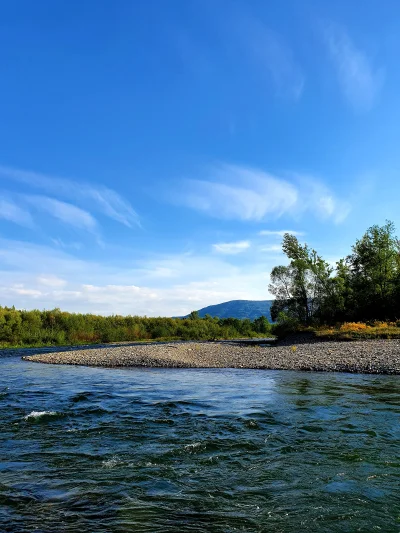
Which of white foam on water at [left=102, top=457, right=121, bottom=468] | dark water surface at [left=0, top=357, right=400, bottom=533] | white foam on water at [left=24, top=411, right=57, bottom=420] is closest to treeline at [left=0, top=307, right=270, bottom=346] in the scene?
dark water surface at [left=0, top=357, right=400, bottom=533]

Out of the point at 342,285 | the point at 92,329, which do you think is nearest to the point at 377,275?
the point at 342,285

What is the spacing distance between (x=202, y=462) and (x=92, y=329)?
64.8 m

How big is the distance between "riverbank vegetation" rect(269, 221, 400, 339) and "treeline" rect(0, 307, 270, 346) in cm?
2160

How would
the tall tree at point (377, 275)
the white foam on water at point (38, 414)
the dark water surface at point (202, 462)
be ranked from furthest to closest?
the tall tree at point (377, 275) → the white foam on water at point (38, 414) → the dark water surface at point (202, 462)

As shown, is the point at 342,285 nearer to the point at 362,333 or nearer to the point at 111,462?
the point at 362,333

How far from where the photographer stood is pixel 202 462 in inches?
293

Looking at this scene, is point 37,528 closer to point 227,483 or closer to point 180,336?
point 227,483

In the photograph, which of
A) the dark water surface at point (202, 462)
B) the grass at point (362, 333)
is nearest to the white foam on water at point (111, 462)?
the dark water surface at point (202, 462)

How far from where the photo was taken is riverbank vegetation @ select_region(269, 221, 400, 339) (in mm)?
53312

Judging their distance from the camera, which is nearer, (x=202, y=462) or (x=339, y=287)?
(x=202, y=462)

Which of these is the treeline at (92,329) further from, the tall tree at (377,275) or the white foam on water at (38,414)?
the white foam on water at (38,414)

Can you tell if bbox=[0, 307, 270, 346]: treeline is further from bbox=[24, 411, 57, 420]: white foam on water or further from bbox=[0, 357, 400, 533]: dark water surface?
bbox=[24, 411, 57, 420]: white foam on water

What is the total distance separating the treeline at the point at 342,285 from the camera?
53.6 meters

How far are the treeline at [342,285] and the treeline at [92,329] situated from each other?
69.4ft
